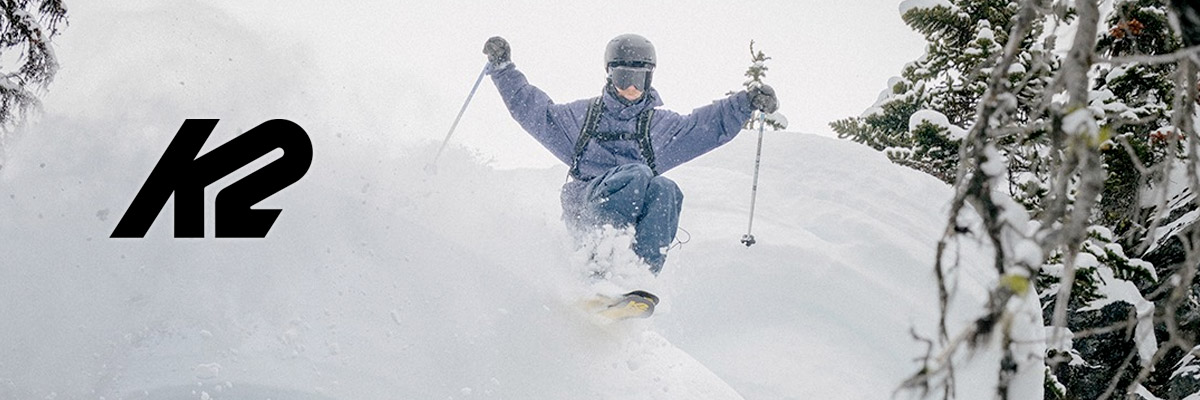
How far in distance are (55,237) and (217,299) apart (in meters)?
0.92

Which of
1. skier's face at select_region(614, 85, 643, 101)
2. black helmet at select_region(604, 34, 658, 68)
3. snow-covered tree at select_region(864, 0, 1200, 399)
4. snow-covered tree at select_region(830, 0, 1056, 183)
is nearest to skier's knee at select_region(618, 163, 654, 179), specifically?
skier's face at select_region(614, 85, 643, 101)

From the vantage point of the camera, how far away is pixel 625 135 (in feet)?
19.6

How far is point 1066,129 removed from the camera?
148 centimetres

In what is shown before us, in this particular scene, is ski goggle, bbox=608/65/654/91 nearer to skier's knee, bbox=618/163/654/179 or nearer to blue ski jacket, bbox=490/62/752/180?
blue ski jacket, bbox=490/62/752/180

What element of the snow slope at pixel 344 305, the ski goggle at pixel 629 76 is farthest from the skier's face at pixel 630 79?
the snow slope at pixel 344 305

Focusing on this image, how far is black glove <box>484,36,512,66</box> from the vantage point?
6328 millimetres

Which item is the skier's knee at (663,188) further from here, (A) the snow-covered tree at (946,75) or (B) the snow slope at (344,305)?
(A) the snow-covered tree at (946,75)

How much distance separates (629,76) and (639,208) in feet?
3.55

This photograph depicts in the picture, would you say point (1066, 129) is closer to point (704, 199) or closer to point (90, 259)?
point (90, 259)

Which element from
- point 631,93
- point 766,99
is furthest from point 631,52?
point 766,99

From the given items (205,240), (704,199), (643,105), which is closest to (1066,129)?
(205,240)

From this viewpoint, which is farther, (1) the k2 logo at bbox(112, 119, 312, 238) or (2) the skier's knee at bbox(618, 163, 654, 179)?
(2) the skier's knee at bbox(618, 163, 654, 179)

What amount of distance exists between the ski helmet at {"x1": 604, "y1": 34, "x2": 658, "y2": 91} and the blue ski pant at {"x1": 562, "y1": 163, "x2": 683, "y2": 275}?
833 mm

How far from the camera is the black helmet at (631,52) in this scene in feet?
19.5
